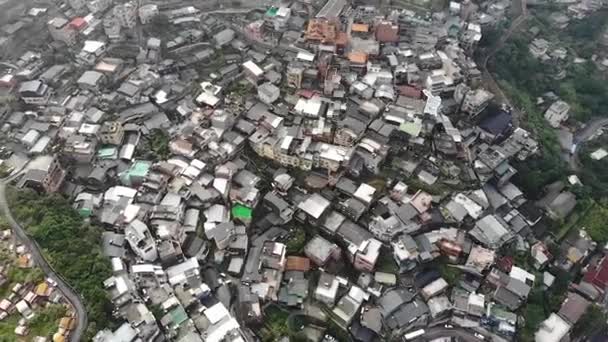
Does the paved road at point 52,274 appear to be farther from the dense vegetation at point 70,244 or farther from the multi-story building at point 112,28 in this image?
the multi-story building at point 112,28

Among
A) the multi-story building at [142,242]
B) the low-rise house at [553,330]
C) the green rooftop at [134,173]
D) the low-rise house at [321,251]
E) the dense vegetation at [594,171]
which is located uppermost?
the green rooftop at [134,173]

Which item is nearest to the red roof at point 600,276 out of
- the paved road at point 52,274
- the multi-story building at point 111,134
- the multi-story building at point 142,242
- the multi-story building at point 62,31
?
the multi-story building at point 142,242

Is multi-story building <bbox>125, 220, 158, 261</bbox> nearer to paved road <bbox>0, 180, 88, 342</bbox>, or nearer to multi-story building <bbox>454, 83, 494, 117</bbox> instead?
paved road <bbox>0, 180, 88, 342</bbox>

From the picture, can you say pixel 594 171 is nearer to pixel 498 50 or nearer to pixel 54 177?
pixel 498 50

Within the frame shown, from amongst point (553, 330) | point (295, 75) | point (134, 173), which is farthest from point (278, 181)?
point (553, 330)

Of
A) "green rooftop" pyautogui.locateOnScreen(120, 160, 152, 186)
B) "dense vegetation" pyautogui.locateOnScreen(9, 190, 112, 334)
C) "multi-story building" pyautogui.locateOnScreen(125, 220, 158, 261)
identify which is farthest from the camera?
"green rooftop" pyautogui.locateOnScreen(120, 160, 152, 186)

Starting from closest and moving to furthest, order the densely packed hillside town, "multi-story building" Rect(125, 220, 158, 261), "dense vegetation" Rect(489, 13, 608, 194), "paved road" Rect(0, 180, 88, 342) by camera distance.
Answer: "paved road" Rect(0, 180, 88, 342) < the densely packed hillside town < "multi-story building" Rect(125, 220, 158, 261) < "dense vegetation" Rect(489, 13, 608, 194)

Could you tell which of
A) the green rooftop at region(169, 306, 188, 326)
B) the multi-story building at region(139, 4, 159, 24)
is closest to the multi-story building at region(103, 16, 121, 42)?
the multi-story building at region(139, 4, 159, 24)
